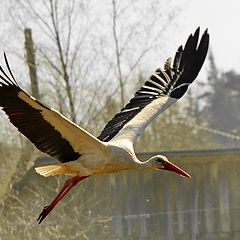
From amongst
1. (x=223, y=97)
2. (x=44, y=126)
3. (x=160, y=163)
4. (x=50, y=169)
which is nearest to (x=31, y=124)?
(x=44, y=126)

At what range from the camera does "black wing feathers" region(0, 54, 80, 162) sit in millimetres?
9945

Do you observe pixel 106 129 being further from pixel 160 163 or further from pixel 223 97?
pixel 223 97

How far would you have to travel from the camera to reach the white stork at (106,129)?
10.1 metres

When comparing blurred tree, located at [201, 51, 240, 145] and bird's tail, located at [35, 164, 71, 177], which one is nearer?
bird's tail, located at [35, 164, 71, 177]

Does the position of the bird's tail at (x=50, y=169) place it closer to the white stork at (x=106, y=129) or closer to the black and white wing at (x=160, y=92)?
the white stork at (x=106, y=129)

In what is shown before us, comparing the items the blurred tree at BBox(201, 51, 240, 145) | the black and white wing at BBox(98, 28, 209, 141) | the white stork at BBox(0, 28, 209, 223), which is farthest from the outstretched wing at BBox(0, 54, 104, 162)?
the blurred tree at BBox(201, 51, 240, 145)

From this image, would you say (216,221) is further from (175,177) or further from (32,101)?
(32,101)

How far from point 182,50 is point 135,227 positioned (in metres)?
4.99

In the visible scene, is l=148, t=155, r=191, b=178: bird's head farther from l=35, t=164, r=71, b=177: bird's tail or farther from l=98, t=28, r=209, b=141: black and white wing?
l=35, t=164, r=71, b=177: bird's tail

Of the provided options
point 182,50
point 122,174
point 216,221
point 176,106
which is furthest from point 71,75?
point 176,106

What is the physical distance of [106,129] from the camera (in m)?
12.1

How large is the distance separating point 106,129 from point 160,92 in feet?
3.23

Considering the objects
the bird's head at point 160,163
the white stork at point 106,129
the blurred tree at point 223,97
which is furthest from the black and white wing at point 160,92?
the blurred tree at point 223,97

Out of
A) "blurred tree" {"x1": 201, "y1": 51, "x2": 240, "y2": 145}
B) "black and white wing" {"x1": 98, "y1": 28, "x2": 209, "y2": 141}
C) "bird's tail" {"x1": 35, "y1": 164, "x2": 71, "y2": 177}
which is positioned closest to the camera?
"bird's tail" {"x1": 35, "y1": 164, "x2": 71, "y2": 177}
